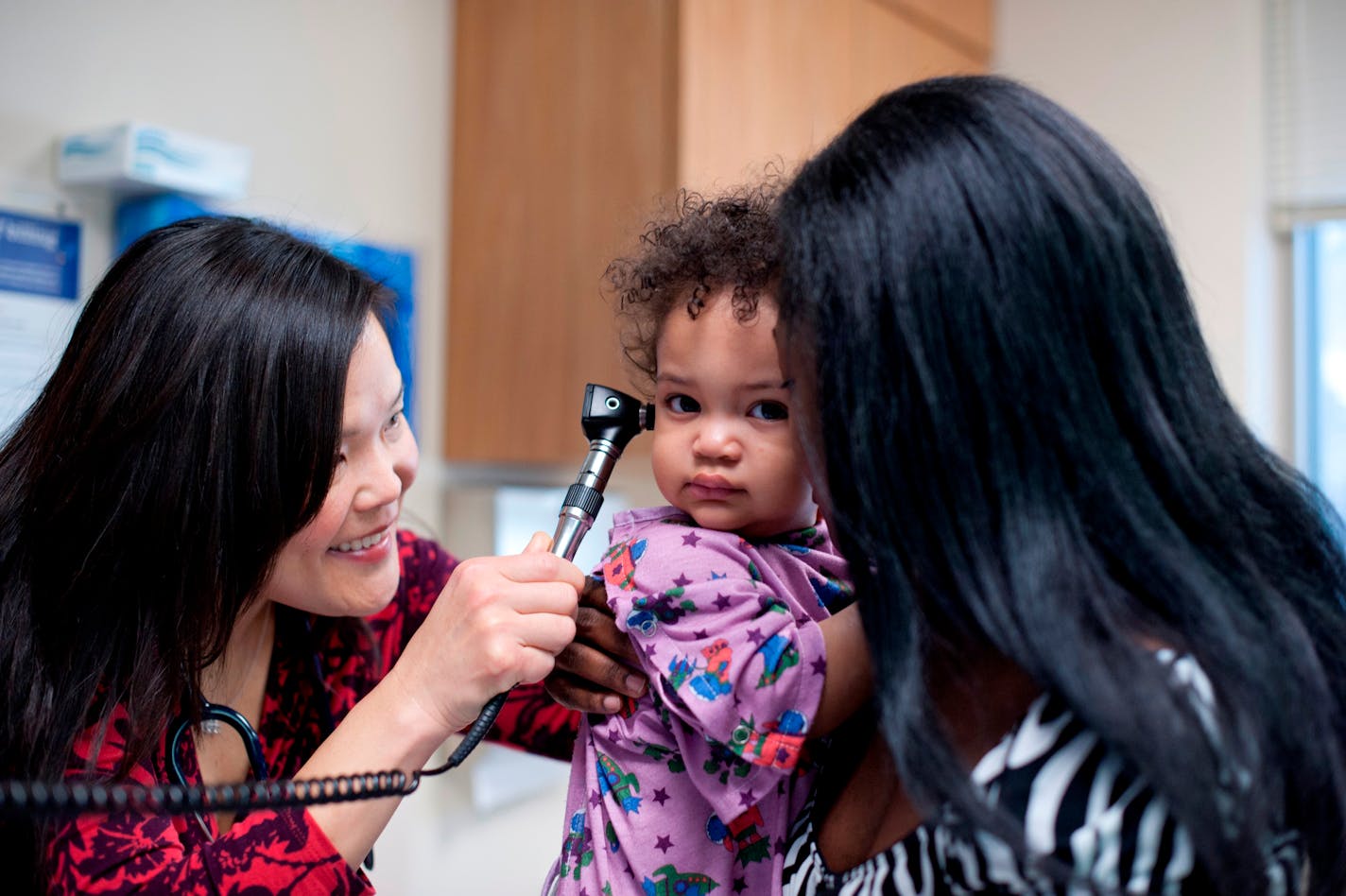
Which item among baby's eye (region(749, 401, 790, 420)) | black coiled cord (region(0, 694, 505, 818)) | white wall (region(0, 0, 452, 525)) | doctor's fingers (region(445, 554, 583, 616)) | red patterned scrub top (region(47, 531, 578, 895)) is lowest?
red patterned scrub top (region(47, 531, 578, 895))

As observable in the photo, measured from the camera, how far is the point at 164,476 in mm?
955

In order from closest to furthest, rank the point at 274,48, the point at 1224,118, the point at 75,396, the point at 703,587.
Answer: the point at 703,587 < the point at 75,396 < the point at 274,48 < the point at 1224,118

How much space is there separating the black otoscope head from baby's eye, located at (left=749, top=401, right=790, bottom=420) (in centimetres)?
12

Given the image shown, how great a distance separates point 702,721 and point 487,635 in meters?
0.21

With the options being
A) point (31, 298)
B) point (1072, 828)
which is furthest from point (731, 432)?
point (31, 298)

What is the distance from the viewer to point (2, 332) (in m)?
1.53

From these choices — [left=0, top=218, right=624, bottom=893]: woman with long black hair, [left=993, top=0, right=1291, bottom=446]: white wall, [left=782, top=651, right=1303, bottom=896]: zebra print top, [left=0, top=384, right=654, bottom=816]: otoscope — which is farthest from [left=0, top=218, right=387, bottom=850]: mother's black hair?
[left=993, top=0, right=1291, bottom=446]: white wall

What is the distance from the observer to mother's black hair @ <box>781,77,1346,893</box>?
0.62 m

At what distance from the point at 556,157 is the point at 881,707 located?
1567mm

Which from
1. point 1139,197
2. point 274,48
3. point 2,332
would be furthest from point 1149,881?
point 274,48

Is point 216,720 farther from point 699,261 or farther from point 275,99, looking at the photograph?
point 275,99

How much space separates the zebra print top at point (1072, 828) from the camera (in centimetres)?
61

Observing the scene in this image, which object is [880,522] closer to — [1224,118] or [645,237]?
[645,237]

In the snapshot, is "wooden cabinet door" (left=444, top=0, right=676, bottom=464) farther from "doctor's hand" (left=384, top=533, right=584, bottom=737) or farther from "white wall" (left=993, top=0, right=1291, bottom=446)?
"white wall" (left=993, top=0, right=1291, bottom=446)
